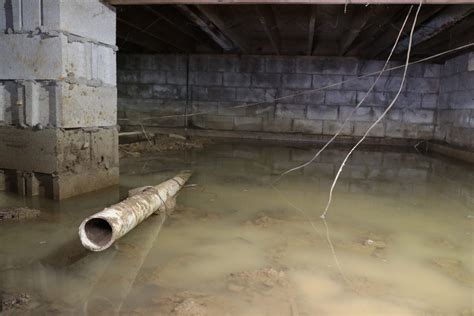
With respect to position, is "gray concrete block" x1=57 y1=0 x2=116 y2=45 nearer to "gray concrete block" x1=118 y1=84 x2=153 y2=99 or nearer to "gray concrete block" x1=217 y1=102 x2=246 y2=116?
"gray concrete block" x1=217 y1=102 x2=246 y2=116

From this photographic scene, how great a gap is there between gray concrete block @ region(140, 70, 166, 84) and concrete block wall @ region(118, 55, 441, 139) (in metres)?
0.02

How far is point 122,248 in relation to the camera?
2156 millimetres

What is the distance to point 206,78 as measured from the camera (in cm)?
837

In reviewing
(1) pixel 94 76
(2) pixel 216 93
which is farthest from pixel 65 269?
(2) pixel 216 93

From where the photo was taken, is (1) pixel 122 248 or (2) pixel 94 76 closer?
(1) pixel 122 248

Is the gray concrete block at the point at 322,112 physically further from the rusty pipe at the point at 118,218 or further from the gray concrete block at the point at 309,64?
the rusty pipe at the point at 118,218

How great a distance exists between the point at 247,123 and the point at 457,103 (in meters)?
3.93

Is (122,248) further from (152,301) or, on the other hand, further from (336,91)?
(336,91)

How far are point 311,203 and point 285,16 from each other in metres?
3.05

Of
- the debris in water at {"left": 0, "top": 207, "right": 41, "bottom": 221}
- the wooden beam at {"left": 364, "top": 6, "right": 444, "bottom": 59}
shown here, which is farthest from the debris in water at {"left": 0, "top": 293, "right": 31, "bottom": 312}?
the wooden beam at {"left": 364, "top": 6, "right": 444, "bottom": 59}

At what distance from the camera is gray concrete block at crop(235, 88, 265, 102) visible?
823 cm

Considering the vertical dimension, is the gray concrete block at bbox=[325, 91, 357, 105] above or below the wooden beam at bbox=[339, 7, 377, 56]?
below

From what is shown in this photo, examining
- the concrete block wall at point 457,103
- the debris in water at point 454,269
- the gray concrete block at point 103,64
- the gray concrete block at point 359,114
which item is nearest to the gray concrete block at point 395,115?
the gray concrete block at point 359,114

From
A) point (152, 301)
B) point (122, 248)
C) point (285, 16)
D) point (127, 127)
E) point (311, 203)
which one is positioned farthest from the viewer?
point (127, 127)
